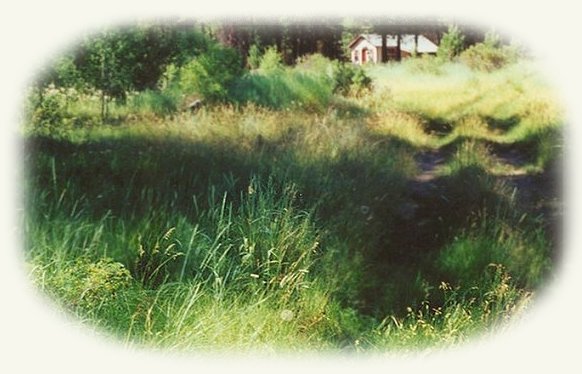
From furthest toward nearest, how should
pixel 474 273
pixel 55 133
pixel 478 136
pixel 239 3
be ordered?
pixel 478 136
pixel 474 273
pixel 239 3
pixel 55 133

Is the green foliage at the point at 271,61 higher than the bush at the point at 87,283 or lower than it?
higher

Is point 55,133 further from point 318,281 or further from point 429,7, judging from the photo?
point 429,7

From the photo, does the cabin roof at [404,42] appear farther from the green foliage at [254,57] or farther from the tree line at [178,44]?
the green foliage at [254,57]

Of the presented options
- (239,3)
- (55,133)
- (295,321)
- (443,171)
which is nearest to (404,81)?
(443,171)

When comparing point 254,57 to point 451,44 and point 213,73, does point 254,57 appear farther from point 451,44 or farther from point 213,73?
point 451,44

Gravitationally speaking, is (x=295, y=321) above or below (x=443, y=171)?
below

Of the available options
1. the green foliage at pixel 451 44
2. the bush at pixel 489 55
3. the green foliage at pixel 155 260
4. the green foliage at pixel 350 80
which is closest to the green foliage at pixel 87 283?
the green foliage at pixel 155 260
